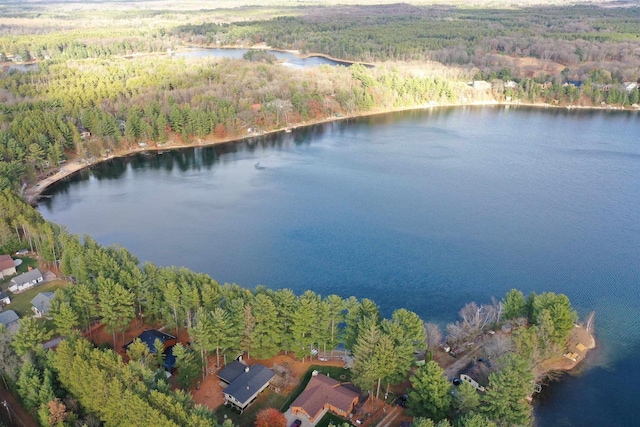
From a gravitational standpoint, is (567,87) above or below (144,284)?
above

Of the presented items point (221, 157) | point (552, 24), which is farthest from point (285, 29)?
point (221, 157)

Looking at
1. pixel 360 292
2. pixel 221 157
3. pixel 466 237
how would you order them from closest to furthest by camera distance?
pixel 360 292 < pixel 466 237 < pixel 221 157

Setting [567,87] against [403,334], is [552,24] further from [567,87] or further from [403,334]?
[403,334]

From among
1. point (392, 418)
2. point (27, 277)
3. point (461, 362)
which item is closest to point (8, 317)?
point (27, 277)

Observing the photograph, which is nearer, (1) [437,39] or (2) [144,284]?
(2) [144,284]

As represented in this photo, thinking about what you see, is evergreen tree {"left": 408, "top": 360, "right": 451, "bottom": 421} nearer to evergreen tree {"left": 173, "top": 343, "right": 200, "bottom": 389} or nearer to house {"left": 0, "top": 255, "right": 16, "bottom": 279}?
evergreen tree {"left": 173, "top": 343, "right": 200, "bottom": 389}

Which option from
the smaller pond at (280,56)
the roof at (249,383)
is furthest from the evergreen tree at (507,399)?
the smaller pond at (280,56)

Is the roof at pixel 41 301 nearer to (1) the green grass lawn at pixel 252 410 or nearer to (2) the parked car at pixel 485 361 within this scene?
(1) the green grass lawn at pixel 252 410
